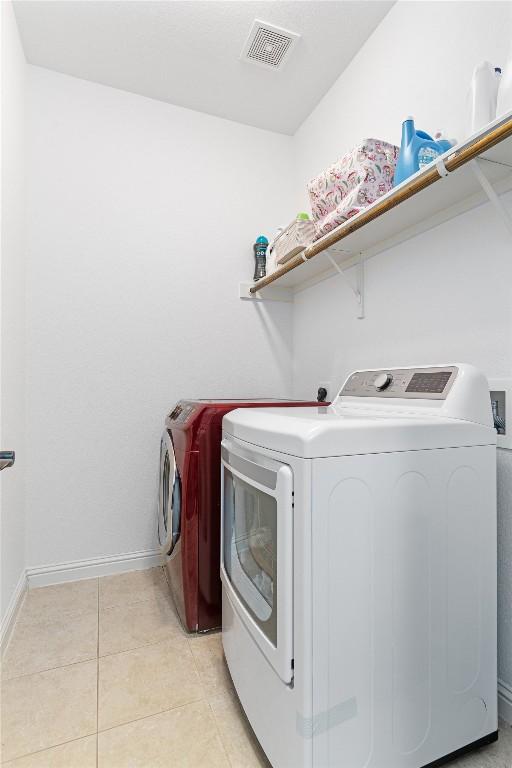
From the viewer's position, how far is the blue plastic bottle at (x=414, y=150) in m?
1.34

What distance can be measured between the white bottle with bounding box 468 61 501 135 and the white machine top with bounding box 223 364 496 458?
737 millimetres

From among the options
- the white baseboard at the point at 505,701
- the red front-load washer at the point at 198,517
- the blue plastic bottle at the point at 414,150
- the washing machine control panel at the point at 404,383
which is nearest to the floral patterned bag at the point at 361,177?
the blue plastic bottle at the point at 414,150

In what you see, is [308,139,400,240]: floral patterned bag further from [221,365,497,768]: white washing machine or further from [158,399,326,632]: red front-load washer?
[158,399,326,632]: red front-load washer

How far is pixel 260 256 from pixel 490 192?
61.7 inches

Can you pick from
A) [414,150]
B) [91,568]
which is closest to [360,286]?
[414,150]

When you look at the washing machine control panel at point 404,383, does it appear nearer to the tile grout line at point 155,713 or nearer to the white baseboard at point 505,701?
the white baseboard at point 505,701

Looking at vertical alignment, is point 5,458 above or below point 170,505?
above

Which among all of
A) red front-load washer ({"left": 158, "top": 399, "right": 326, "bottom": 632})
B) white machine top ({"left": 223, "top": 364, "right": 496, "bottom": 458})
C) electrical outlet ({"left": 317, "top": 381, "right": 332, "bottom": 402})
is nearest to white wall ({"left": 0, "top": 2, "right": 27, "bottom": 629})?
red front-load washer ({"left": 158, "top": 399, "right": 326, "bottom": 632})

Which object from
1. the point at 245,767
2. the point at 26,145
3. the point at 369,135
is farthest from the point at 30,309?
the point at 245,767

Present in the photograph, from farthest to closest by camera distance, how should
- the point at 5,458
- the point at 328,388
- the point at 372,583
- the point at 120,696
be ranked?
the point at 328,388 < the point at 120,696 < the point at 5,458 < the point at 372,583

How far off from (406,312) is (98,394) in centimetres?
165

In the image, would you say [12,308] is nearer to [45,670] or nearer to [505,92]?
[45,670]

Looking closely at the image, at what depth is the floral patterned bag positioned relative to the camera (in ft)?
5.06

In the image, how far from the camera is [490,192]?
1.18 m
